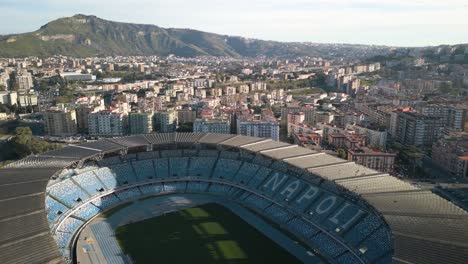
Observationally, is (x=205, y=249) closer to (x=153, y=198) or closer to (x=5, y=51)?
(x=153, y=198)

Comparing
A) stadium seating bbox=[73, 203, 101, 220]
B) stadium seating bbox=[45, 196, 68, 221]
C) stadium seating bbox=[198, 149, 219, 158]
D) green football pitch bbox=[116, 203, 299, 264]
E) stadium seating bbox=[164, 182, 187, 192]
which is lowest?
green football pitch bbox=[116, 203, 299, 264]

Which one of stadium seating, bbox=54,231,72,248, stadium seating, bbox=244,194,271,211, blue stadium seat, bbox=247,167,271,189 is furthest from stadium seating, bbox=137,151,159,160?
stadium seating, bbox=54,231,72,248

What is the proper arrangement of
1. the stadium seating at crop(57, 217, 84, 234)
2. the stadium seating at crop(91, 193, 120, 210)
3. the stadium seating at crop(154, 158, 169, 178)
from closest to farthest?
the stadium seating at crop(57, 217, 84, 234)
the stadium seating at crop(91, 193, 120, 210)
the stadium seating at crop(154, 158, 169, 178)

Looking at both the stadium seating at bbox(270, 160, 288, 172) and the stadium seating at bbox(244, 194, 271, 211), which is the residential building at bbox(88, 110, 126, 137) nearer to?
the stadium seating at bbox(244, 194, 271, 211)

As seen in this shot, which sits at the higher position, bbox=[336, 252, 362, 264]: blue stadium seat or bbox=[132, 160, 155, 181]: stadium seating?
bbox=[132, 160, 155, 181]: stadium seating

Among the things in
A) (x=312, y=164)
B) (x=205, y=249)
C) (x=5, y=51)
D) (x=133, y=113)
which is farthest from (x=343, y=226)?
(x=5, y=51)

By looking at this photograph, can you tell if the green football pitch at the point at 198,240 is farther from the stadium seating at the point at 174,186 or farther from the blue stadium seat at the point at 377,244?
the blue stadium seat at the point at 377,244

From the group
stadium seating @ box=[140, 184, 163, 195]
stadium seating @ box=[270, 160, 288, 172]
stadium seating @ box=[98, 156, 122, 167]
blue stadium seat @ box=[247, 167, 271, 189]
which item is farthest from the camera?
stadium seating @ box=[98, 156, 122, 167]
